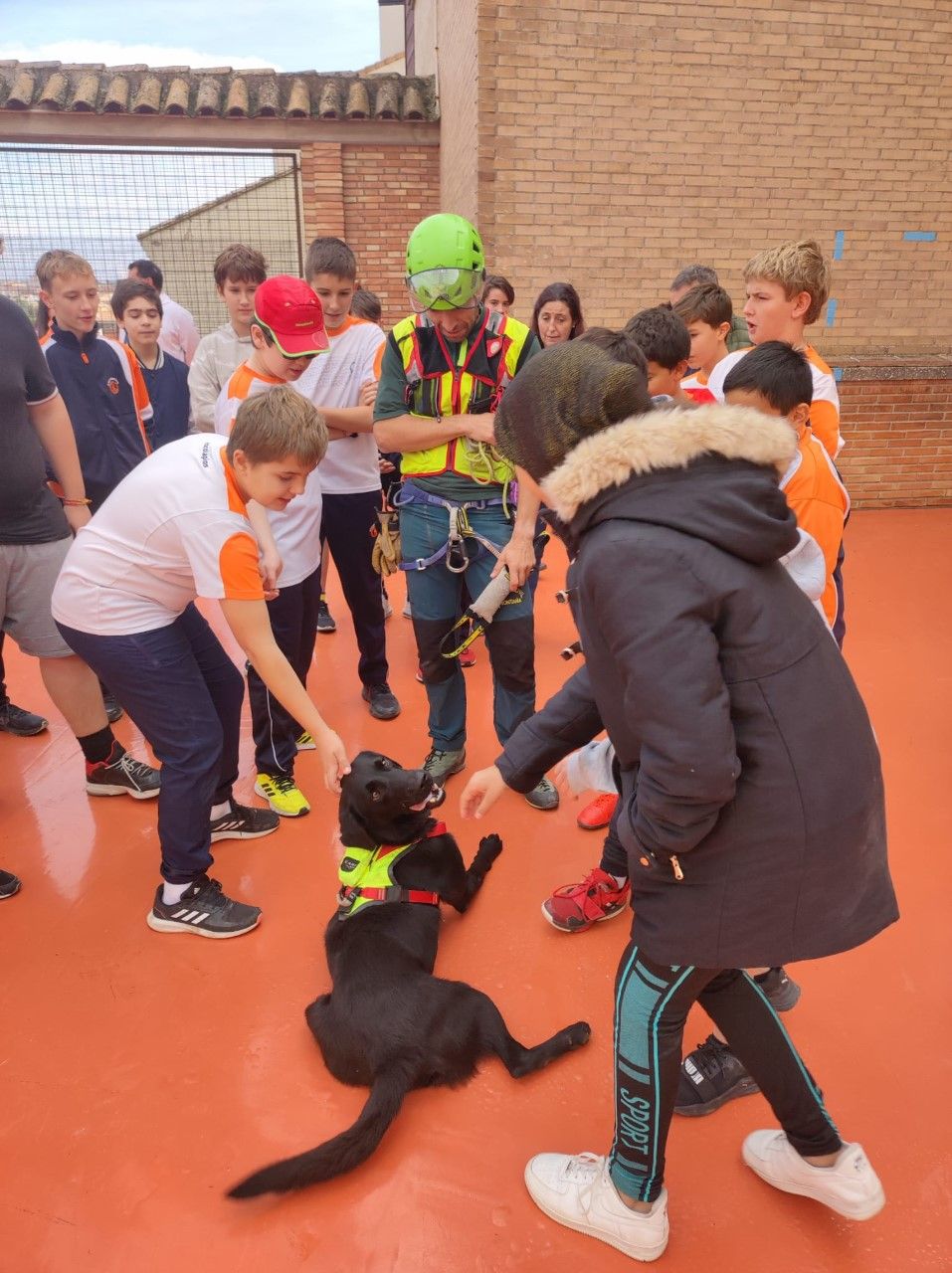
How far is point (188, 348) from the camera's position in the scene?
6.18 m

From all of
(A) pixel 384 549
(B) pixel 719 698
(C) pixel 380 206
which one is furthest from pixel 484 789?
(C) pixel 380 206

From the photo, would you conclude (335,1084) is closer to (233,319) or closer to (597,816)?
(597,816)

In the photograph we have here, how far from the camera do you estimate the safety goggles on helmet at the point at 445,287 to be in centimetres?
262

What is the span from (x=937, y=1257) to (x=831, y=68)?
8.30 meters

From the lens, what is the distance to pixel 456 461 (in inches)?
118

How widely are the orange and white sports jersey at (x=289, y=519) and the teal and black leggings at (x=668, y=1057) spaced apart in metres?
2.04

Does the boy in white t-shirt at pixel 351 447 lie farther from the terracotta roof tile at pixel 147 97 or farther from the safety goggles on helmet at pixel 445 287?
the terracotta roof tile at pixel 147 97

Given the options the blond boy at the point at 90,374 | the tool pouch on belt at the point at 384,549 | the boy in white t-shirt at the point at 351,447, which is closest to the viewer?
the boy in white t-shirt at the point at 351,447

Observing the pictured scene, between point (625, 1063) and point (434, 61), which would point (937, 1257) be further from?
point (434, 61)

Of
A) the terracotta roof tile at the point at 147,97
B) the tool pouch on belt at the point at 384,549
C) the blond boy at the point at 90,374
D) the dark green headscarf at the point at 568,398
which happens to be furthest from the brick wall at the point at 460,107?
the dark green headscarf at the point at 568,398

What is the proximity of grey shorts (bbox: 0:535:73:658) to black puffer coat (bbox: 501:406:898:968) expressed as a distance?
8.27 feet

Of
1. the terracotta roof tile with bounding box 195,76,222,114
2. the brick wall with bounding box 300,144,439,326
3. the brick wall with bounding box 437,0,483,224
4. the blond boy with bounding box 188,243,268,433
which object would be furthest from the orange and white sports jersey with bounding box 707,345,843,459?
the terracotta roof tile with bounding box 195,76,222,114

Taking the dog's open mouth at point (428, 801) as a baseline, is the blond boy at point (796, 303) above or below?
above

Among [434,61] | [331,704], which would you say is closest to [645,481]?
[331,704]
